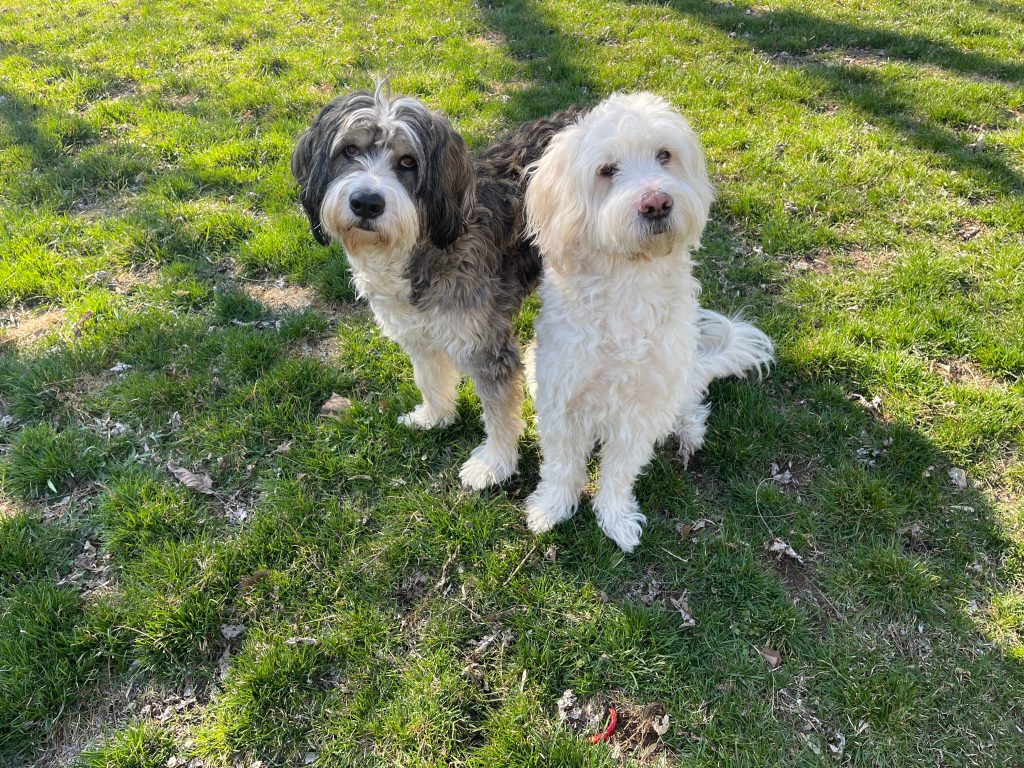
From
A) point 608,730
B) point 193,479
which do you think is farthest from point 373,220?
point 608,730

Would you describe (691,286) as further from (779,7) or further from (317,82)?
(779,7)

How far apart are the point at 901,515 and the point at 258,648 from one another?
3.77m

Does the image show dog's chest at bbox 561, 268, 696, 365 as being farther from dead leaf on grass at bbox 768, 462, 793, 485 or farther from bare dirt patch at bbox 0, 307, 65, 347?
bare dirt patch at bbox 0, 307, 65, 347

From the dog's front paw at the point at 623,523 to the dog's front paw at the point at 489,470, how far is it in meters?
0.64

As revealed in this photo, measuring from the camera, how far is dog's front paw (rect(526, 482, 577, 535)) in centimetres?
354

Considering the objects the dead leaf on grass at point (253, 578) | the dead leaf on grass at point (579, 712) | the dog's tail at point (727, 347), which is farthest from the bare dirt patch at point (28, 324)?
the dog's tail at point (727, 347)

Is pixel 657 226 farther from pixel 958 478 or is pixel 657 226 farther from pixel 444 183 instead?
pixel 958 478

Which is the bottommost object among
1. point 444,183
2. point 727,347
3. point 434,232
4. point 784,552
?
point 784,552

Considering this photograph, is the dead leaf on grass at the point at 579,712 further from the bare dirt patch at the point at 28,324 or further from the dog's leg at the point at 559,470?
the bare dirt patch at the point at 28,324

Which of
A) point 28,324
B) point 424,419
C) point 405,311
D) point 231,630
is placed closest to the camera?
point 231,630

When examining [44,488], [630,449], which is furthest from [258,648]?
[630,449]

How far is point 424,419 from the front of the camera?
4133mm

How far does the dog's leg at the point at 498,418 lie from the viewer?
3.47 m

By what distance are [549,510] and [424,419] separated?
1.15m
